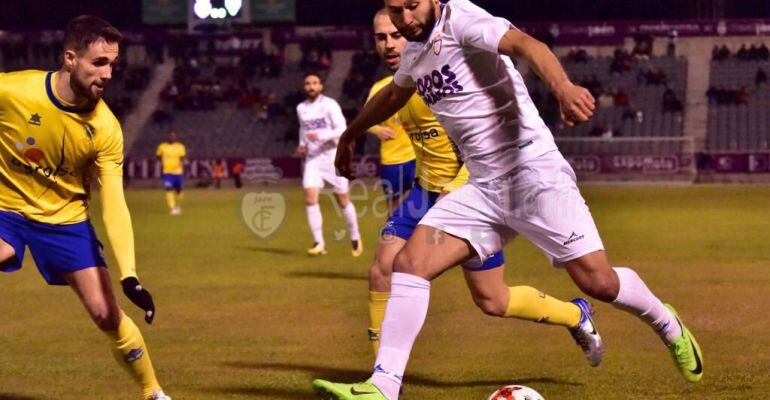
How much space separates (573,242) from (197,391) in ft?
8.97

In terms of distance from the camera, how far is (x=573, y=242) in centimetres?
568

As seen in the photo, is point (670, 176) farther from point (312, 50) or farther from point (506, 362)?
point (506, 362)

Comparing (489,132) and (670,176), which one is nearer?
(489,132)

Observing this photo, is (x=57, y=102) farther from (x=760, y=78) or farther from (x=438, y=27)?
(x=760, y=78)

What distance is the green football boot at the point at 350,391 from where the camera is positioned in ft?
17.2

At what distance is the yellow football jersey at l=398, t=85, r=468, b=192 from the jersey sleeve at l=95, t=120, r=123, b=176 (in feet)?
7.43

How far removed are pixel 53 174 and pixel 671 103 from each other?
37015mm

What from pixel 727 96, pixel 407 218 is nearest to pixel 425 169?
pixel 407 218

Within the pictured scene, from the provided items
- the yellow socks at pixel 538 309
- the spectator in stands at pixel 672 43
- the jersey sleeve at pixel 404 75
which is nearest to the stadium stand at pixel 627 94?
the spectator in stands at pixel 672 43

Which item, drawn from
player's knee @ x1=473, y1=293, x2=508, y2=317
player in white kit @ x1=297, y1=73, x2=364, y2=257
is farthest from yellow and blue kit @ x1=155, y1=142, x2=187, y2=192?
player's knee @ x1=473, y1=293, x2=508, y2=317

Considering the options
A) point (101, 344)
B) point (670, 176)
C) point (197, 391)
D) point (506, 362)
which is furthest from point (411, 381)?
point (670, 176)

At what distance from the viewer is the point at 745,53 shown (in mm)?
42062

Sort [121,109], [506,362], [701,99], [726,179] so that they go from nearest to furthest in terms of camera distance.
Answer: [506,362], [726,179], [701,99], [121,109]

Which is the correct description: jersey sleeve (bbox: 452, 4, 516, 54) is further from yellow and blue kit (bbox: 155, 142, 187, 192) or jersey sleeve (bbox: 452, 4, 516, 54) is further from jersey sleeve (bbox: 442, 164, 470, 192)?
yellow and blue kit (bbox: 155, 142, 187, 192)
